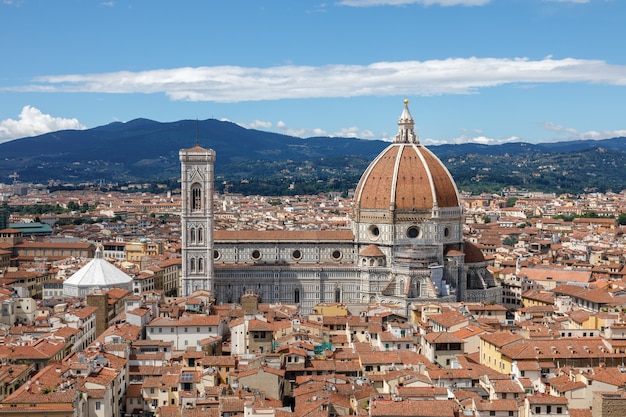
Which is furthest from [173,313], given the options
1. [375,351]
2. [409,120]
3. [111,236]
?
[111,236]

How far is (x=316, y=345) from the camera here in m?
46.2

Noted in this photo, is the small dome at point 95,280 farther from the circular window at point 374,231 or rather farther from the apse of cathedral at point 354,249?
the circular window at point 374,231

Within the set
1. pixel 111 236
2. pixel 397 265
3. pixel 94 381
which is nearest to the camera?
pixel 94 381

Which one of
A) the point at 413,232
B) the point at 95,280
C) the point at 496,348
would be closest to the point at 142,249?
the point at 95,280

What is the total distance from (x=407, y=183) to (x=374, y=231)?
14.1ft

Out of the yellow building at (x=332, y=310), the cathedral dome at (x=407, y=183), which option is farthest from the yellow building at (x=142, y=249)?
the yellow building at (x=332, y=310)

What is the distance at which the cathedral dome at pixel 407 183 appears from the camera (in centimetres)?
7075

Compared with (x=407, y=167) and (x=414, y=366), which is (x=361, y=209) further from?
(x=414, y=366)

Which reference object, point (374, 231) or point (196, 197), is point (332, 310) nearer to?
point (374, 231)

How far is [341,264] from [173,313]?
21.2m

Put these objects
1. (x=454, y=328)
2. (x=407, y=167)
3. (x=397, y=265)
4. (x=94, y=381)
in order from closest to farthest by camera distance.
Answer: (x=94, y=381) < (x=454, y=328) < (x=397, y=265) < (x=407, y=167)

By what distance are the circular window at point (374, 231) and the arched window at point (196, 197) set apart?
12716 millimetres

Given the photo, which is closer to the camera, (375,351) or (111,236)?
(375,351)

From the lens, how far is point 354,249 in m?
71.9
